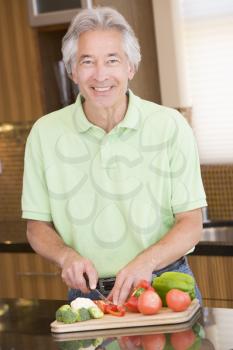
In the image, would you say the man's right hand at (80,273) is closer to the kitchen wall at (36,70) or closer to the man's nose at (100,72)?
the man's nose at (100,72)

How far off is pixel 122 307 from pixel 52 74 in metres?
2.13

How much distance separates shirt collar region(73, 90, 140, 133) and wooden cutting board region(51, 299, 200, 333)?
535 millimetres

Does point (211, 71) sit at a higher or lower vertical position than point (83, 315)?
higher

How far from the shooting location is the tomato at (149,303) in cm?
208

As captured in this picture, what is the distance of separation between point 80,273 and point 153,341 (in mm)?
326

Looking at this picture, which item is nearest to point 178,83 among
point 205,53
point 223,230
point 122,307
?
point 205,53

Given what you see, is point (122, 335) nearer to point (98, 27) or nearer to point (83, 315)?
point (83, 315)

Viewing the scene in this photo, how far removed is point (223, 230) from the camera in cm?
378

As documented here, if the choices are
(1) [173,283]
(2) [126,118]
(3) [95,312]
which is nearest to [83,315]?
(3) [95,312]

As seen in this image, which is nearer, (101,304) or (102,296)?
(101,304)

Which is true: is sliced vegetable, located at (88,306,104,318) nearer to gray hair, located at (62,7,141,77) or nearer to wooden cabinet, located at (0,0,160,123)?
gray hair, located at (62,7,141,77)

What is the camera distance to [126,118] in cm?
238

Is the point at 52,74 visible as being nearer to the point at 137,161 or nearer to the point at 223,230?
the point at 223,230

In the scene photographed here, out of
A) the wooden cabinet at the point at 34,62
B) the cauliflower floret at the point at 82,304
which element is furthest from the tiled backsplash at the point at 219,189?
the cauliflower floret at the point at 82,304
